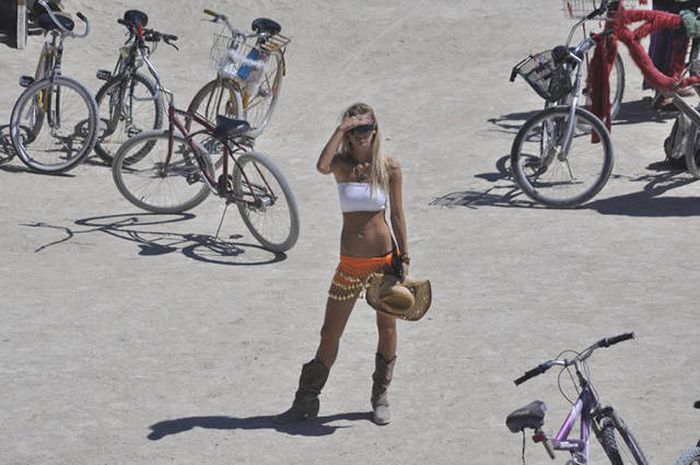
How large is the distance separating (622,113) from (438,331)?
6157 millimetres

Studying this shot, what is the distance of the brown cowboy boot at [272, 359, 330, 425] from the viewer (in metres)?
7.36

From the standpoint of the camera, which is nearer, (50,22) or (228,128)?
(228,128)

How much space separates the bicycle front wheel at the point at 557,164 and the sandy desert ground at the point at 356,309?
168 millimetres

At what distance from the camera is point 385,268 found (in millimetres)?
7230

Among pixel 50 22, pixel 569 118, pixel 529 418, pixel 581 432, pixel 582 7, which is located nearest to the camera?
pixel 529 418

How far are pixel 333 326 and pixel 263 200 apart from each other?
3.17 m

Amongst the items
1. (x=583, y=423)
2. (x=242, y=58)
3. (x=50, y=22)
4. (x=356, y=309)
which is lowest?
(x=356, y=309)

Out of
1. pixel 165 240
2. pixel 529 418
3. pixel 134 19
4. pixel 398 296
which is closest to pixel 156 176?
pixel 165 240

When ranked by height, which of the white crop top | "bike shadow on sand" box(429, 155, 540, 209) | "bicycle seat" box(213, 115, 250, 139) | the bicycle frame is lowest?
"bike shadow on sand" box(429, 155, 540, 209)

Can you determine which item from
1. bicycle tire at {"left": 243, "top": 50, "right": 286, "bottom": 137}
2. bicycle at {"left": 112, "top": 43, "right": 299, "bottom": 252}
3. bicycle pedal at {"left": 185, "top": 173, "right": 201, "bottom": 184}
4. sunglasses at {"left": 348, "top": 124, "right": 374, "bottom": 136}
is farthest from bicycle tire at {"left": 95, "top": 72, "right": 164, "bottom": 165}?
sunglasses at {"left": 348, "top": 124, "right": 374, "bottom": 136}

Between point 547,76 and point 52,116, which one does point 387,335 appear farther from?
point 52,116

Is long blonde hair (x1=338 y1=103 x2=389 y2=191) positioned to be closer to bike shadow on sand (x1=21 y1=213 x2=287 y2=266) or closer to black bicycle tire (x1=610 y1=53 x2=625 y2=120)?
bike shadow on sand (x1=21 y1=213 x2=287 y2=266)

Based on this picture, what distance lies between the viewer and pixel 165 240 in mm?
10750

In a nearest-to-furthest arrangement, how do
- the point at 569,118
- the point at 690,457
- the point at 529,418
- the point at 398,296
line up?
the point at 529,418, the point at 690,457, the point at 398,296, the point at 569,118
